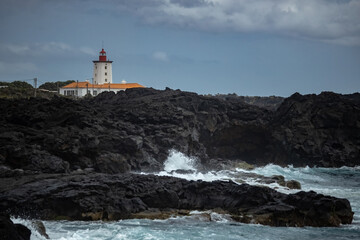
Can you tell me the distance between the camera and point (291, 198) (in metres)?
26.8

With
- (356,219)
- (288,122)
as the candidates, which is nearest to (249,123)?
(288,122)

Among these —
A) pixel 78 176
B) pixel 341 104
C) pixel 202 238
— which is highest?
pixel 341 104

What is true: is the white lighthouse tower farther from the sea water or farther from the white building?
the sea water

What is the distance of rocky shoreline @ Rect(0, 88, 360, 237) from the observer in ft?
84.4

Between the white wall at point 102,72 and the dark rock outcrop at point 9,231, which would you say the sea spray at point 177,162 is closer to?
the dark rock outcrop at point 9,231

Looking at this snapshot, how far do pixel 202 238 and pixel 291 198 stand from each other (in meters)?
5.62

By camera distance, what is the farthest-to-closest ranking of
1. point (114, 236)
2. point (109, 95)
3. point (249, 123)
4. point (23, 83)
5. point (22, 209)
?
point (23, 83) → point (109, 95) → point (249, 123) → point (22, 209) → point (114, 236)

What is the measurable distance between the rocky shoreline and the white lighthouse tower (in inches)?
1143

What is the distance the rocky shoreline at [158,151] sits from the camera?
2573 centimetres

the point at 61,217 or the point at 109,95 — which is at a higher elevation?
the point at 109,95

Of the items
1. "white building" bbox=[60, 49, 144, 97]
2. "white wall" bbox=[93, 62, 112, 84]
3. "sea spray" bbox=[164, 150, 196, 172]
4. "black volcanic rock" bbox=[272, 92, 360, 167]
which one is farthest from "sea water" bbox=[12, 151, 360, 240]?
"white wall" bbox=[93, 62, 112, 84]

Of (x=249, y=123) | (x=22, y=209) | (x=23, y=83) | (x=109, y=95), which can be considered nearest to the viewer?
(x=22, y=209)

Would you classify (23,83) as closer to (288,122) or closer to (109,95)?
(109,95)

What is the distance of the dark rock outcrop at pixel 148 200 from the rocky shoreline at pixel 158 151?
4cm
